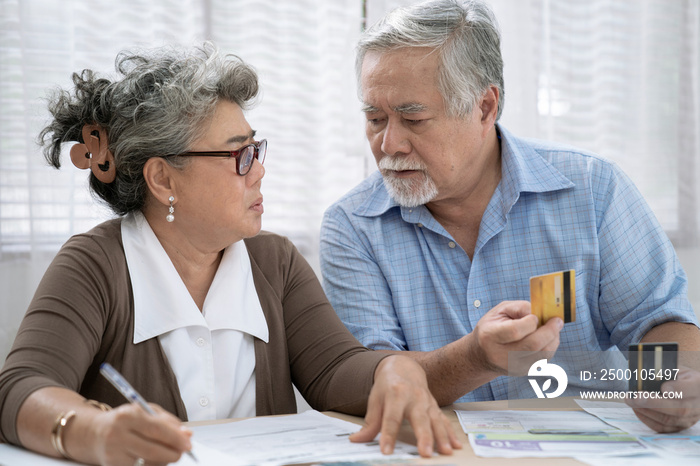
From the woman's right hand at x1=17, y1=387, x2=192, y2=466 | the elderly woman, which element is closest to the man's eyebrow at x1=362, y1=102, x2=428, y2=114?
the elderly woman

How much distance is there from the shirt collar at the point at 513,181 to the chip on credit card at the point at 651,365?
0.73 m

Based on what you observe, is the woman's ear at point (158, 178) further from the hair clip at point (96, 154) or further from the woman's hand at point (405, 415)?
the woman's hand at point (405, 415)

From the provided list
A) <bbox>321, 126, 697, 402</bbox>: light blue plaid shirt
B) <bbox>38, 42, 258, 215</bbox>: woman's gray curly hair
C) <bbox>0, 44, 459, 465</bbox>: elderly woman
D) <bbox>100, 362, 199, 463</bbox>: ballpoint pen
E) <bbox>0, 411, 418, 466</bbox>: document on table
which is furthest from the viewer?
<bbox>321, 126, 697, 402</bbox>: light blue plaid shirt

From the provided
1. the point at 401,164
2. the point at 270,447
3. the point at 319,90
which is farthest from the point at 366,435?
the point at 319,90

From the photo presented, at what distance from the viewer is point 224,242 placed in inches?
66.1

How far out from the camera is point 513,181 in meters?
1.97

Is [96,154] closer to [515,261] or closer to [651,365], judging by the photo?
[515,261]

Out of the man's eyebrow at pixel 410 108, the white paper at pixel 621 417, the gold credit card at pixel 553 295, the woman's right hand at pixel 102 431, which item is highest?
the man's eyebrow at pixel 410 108

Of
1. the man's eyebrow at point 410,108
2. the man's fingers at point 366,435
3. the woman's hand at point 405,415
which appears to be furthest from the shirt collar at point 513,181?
the man's fingers at point 366,435

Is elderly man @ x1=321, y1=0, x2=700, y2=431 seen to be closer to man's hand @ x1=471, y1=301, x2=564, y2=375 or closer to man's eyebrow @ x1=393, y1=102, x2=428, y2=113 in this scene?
man's eyebrow @ x1=393, y1=102, x2=428, y2=113

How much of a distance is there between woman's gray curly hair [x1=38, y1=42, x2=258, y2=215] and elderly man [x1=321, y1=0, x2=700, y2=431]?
18.0 inches

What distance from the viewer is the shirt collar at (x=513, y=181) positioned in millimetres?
1941

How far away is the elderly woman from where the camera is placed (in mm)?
1475

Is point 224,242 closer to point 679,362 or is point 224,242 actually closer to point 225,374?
point 225,374
